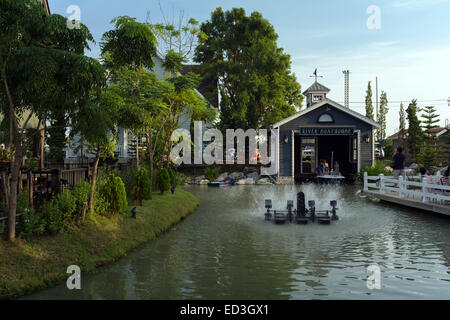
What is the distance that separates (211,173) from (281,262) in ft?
77.7

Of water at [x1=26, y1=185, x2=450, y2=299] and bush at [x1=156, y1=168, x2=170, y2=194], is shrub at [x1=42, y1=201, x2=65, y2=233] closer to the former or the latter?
water at [x1=26, y1=185, x2=450, y2=299]

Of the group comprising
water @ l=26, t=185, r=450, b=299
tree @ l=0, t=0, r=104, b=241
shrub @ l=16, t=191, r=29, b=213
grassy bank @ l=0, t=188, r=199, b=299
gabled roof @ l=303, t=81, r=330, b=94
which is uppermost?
gabled roof @ l=303, t=81, r=330, b=94

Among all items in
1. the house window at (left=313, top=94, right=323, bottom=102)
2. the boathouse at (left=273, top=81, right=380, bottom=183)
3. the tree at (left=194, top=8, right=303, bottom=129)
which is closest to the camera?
the boathouse at (left=273, top=81, right=380, bottom=183)

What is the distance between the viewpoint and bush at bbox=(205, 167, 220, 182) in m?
32.4

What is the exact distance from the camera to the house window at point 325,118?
3048 centimetres

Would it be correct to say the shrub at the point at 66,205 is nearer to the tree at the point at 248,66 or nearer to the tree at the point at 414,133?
the tree at the point at 248,66

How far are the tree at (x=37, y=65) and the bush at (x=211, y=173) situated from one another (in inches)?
956

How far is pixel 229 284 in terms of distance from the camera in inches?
300

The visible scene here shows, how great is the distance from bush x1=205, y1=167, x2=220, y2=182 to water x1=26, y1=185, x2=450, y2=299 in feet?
55.7

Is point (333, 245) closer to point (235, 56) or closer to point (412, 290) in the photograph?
point (412, 290)

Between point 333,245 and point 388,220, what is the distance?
5.20 m

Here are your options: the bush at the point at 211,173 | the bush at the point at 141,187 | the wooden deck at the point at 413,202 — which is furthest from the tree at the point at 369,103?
Answer: the bush at the point at 141,187

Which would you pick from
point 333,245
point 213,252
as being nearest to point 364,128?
point 333,245

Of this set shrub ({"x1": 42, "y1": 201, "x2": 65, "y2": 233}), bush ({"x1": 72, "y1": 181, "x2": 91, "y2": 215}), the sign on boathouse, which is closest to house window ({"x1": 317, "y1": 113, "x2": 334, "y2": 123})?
the sign on boathouse
